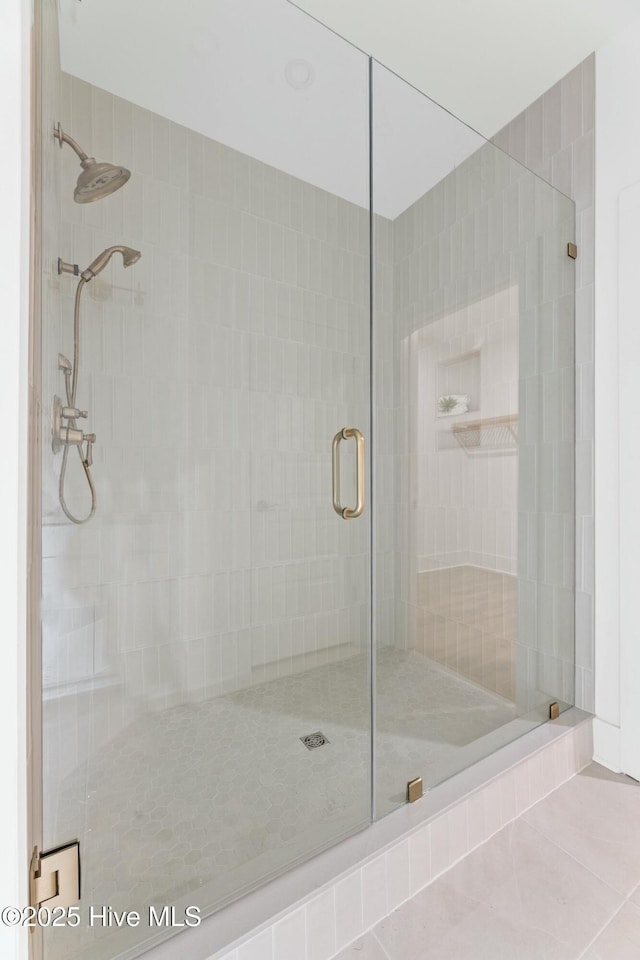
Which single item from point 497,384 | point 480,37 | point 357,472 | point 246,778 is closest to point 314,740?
point 246,778

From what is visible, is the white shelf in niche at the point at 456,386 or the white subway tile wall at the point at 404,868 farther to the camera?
the white shelf in niche at the point at 456,386

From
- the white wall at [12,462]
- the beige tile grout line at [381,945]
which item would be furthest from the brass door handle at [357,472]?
the beige tile grout line at [381,945]

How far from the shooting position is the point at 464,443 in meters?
1.49

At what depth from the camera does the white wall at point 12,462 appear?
58cm

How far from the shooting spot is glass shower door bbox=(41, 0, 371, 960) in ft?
2.98

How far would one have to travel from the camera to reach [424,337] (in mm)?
1388

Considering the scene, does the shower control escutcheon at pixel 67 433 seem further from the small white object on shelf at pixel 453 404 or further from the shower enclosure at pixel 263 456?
the small white object on shelf at pixel 453 404

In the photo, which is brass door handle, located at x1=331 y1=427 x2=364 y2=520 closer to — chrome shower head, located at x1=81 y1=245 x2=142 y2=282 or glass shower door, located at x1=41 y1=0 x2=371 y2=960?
glass shower door, located at x1=41 y1=0 x2=371 y2=960

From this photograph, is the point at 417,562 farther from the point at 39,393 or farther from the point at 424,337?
the point at 39,393

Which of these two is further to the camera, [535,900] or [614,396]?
[614,396]

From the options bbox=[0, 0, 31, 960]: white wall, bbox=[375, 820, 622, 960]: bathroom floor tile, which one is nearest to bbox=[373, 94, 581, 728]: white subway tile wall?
bbox=[375, 820, 622, 960]: bathroom floor tile

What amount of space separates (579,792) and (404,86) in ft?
7.44

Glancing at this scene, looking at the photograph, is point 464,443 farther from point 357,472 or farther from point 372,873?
point 372,873

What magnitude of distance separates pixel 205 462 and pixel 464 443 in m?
0.84
